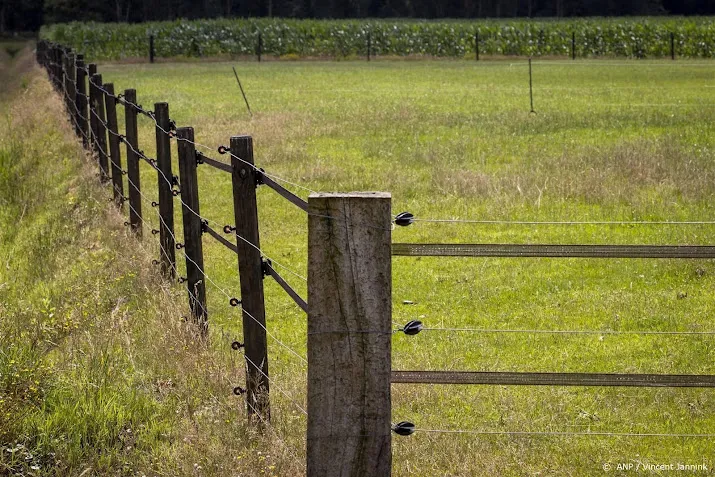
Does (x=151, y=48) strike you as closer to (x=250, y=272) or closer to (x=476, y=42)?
(x=476, y=42)

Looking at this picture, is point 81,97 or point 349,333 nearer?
point 349,333

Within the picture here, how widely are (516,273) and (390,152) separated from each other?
26.5 feet

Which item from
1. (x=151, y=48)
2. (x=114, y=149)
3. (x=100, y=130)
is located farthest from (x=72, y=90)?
(x=151, y=48)

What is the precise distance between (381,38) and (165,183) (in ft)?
179

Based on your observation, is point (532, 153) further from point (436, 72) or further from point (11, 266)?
point (436, 72)

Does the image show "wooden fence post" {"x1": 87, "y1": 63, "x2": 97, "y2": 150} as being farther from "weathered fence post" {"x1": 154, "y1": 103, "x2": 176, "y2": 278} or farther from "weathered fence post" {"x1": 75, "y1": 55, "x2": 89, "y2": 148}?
"weathered fence post" {"x1": 154, "y1": 103, "x2": 176, "y2": 278}

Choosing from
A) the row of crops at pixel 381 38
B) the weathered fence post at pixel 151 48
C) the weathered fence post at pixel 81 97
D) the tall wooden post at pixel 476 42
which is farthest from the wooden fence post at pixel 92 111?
the weathered fence post at pixel 151 48

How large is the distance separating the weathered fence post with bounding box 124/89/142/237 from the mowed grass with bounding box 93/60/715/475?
279 millimetres

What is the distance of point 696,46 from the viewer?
54969 millimetres

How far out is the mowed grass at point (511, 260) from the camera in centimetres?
655

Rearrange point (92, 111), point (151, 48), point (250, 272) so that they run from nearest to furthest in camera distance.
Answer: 1. point (250, 272)
2. point (92, 111)
3. point (151, 48)

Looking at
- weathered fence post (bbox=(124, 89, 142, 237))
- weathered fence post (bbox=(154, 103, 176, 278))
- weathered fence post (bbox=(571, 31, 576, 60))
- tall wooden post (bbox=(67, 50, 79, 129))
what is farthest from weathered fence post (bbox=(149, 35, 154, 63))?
weathered fence post (bbox=(154, 103, 176, 278))

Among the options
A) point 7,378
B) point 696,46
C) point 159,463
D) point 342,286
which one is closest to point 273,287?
point 7,378

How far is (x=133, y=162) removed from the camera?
33.4 feet
